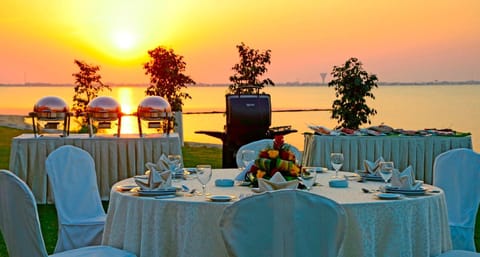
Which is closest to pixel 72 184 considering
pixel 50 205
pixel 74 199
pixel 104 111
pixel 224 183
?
pixel 74 199

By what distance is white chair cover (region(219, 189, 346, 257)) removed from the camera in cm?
→ 268

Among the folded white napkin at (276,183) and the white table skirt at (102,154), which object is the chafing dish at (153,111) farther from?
the folded white napkin at (276,183)

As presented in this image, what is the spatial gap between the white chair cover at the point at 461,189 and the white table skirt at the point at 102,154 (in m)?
3.27

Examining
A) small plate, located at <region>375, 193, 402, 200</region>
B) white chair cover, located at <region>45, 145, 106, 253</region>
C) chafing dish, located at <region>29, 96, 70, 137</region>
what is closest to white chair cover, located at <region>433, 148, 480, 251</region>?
small plate, located at <region>375, 193, 402, 200</region>

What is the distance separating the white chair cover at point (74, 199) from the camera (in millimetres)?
4402

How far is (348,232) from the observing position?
10.7 ft

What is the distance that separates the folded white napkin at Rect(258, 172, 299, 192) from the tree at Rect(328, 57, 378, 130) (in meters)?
6.68

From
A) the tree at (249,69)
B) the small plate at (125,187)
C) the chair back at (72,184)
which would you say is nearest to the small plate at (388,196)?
the small plate at (125,187)

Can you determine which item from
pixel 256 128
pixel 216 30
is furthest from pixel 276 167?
pixel 216 30

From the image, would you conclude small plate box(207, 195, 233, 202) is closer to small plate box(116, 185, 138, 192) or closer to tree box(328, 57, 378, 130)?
small plate box(116, 185, 138, 192)

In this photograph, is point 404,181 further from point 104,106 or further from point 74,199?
point 104,106

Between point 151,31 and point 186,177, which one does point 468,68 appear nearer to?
point 151,31

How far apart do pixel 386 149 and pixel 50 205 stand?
3.63 m

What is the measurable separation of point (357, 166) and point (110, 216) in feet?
13.5
